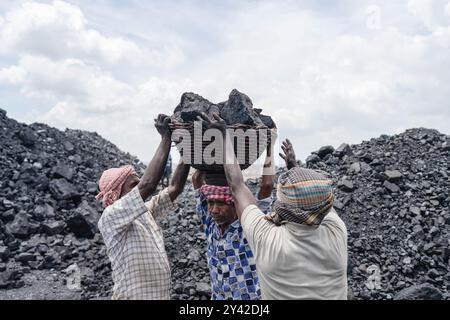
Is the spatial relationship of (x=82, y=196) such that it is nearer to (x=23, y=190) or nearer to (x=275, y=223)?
(x=23, y=190)

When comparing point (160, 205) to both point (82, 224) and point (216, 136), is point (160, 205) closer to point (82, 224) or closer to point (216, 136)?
point (216, 136)

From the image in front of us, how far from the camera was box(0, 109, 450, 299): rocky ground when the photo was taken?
7035 mm

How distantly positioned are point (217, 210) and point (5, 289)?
585 centimetres

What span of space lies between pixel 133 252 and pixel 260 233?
967 millimetres

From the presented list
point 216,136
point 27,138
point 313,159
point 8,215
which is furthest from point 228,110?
point 27,138

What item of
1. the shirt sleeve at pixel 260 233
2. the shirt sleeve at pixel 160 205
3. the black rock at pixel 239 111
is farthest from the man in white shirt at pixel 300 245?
the shirt sleeve at pixel 160 205

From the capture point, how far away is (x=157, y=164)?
2.82 meters

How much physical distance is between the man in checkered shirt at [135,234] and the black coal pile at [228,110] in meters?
0.17

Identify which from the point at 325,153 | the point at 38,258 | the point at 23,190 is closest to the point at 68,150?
the point at 23,190

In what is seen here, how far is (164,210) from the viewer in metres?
3.36

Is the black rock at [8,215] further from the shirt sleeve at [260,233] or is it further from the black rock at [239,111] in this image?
the shirt sleeve at [260,233]

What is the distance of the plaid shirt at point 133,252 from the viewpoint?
2752mm

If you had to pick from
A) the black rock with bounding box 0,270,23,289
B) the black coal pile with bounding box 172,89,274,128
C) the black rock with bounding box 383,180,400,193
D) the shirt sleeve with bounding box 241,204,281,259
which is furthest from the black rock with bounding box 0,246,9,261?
the black rock with bounding box 383,180,400,193

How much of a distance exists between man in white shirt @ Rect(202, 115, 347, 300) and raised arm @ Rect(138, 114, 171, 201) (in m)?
0.76
